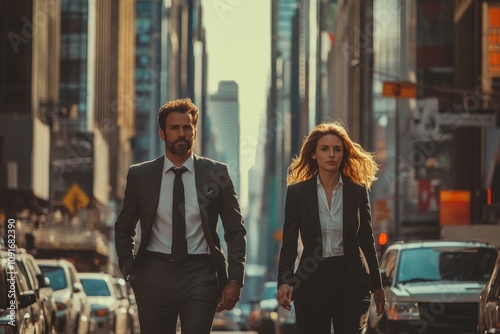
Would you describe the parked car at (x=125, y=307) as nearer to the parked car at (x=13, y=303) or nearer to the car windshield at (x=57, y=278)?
the car windshield at (x=57, y=278)

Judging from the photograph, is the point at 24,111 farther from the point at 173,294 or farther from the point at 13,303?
the point at 173,294

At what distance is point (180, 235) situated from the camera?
326 inches

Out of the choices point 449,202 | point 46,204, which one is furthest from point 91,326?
point 46,204

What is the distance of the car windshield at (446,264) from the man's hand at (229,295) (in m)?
9.56

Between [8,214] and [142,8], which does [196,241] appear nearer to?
[8,214]

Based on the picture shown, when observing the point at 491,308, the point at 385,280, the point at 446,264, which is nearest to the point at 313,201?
the point at 491,308

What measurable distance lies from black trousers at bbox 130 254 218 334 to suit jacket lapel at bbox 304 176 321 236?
0.89 m

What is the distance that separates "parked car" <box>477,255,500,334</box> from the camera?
1009 centimetres

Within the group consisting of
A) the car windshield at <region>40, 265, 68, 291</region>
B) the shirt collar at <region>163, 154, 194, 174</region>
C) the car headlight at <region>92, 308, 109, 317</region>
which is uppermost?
the shirt collar at <region>163, 154, 194, 174</region>

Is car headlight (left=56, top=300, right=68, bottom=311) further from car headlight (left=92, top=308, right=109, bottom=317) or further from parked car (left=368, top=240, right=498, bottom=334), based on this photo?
parked car (left=368, top=240, right=498, bottom=334)

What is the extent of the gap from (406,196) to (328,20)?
108223mm

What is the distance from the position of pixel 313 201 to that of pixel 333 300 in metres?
0.71

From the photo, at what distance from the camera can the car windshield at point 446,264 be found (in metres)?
17.5

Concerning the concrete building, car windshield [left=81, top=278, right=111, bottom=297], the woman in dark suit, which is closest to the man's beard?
the woman in dark suit
